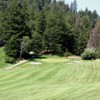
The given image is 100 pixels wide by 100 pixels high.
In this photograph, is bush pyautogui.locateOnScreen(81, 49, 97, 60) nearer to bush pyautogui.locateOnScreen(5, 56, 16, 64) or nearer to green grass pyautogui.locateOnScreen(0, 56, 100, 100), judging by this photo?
bush pyautogui.locateOnScreen(5, 56, 16, 64)

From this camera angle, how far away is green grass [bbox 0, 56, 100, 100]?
700 inches

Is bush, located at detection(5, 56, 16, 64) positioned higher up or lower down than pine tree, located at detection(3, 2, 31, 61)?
lower down

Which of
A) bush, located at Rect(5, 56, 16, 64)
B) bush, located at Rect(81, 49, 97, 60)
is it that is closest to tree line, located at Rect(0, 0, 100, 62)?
bush, located at Rect(5, 56, 16, 64)

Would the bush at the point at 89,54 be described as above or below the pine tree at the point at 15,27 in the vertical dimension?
below

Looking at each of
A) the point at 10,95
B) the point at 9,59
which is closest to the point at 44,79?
the point at 10,95

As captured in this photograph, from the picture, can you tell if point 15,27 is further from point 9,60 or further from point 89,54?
point 89,54

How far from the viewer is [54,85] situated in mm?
23234

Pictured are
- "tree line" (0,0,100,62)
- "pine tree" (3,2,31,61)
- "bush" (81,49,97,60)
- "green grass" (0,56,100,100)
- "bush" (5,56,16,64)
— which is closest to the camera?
"green grass" (0,56,100,100)

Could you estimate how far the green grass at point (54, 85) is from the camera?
1778 centimetres

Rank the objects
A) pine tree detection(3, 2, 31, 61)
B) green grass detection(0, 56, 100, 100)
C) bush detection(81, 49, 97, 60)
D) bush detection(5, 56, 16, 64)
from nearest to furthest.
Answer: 1. green grass detection(0, 56, 100, 100)
2. bush detection(5, 56, 16, 64)
3. pine tree detection(3, 2, 31, 61)
4. bush detection(81, 49, 97, 60)

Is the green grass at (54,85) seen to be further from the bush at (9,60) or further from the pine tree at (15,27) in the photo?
the pine tree at (15,27)

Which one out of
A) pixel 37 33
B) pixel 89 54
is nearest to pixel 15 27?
pixel 37 33

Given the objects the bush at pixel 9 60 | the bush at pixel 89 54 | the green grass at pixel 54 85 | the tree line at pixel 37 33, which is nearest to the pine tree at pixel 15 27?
the tree line at pixel 37 33

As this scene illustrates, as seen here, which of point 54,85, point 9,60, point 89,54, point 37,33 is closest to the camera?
point 54,85
